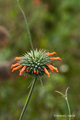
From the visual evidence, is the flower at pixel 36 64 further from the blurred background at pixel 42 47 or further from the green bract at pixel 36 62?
the blurred background at pixel 42 47

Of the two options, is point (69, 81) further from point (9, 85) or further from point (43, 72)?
point (43, 72)

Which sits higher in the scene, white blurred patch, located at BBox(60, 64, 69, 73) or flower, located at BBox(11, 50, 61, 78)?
white blurred patch, located at BBox(60, 64, 69, 73)

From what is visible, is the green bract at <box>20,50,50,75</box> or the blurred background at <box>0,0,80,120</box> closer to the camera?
the green bract at <box>20,50,50,75</box>

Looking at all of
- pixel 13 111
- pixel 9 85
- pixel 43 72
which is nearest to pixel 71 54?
pixel 9 85

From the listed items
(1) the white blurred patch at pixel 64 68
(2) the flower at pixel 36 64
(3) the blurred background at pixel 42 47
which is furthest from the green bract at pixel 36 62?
(1) the white blurred patch at pixel 64 68

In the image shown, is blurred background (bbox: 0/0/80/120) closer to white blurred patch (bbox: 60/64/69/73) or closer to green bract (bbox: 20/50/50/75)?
white blurred patch (bbox: 60/64/69/73)

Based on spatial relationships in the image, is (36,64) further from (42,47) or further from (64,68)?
(42,47)

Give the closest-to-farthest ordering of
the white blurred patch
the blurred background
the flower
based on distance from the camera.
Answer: the flower < the blurred background < the white blurred patch

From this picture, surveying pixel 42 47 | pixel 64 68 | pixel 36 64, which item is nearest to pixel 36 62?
pixel 36 64

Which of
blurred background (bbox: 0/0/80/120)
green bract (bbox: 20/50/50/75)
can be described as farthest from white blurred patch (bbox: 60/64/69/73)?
green bract (bbox: 20/50/50/75)

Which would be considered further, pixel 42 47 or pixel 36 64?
pixel 42 47
